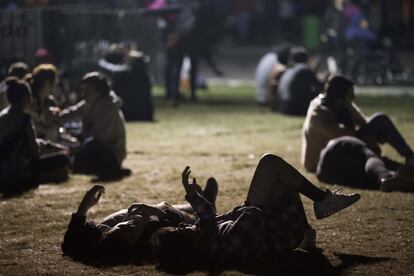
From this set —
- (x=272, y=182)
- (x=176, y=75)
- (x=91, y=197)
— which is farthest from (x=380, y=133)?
(x=176, y=75)

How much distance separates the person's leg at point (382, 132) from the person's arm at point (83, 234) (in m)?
4.28

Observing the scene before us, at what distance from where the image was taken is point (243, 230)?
21.2 feet

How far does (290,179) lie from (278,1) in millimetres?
29435

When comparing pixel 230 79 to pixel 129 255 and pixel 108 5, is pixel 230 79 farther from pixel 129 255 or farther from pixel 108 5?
pixel 129 255

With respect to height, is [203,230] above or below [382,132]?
above

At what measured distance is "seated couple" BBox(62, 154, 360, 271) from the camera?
6473 mm

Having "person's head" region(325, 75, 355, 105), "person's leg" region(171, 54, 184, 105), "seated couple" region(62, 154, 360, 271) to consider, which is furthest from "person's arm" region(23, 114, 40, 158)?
"person's leg" region(171, 54, 184, 105)

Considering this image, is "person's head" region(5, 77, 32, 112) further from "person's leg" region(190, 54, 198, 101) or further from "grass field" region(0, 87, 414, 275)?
"person's leg" region(190, 54, 198, 101)

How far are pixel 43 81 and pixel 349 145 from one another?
351 centimetres

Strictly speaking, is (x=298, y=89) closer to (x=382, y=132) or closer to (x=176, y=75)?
(x=176, y=75)

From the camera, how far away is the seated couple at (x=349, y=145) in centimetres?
962

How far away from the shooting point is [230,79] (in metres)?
26.8

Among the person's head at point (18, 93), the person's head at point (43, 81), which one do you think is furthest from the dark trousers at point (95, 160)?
the person's head at point (18, 93)

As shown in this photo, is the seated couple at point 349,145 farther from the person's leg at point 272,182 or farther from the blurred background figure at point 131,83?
the blurred background figure at point 131,83
